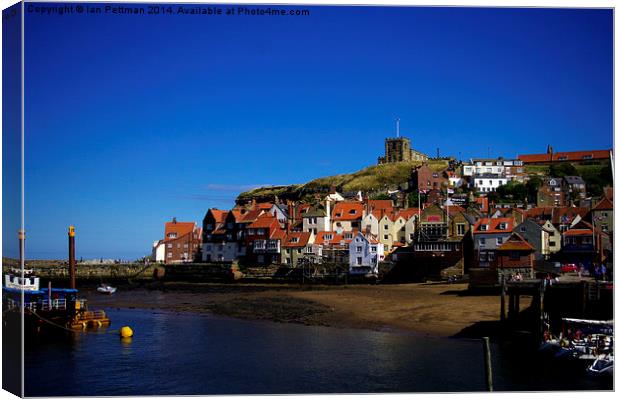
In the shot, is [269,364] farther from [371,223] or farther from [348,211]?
[348,211]

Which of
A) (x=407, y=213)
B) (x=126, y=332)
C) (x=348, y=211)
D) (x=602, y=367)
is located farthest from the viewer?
(x=348, y=211)

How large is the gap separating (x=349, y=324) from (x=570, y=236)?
56.0ft

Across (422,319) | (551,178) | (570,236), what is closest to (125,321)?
(422,319)

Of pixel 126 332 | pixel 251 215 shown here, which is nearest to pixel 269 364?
pixel 126 332

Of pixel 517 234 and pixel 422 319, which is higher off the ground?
pixel 517 234

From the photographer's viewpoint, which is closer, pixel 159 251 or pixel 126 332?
pixel 126 332

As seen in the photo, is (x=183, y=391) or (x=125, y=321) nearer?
(x=183, y=391)

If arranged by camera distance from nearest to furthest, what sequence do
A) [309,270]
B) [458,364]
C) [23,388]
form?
[23,388] → [458,364] → [309,270]

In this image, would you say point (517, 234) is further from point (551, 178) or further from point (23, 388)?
point (23, 388)

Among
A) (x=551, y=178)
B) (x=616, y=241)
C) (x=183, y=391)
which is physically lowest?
(x=183, y=391)

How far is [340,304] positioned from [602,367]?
18933 mm

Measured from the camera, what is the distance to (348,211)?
58.0 m

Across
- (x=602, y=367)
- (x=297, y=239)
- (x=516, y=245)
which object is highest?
(x=297, y=239)

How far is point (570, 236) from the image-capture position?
134 ft
